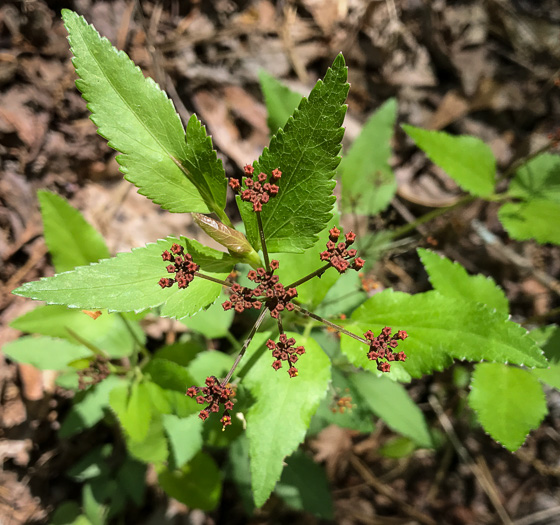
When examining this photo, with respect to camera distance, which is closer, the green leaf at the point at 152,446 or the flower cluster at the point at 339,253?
the flower cluster at the point at 339,253

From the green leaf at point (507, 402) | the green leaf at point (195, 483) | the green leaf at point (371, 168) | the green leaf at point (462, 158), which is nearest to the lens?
the green leaf at point (507, 402)

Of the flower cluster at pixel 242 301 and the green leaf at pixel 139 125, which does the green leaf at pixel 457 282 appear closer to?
the flower cluster at pixel 242 301

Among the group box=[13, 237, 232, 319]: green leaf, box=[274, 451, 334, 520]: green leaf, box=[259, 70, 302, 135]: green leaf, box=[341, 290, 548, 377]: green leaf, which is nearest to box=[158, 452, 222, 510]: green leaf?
box=[274, 451, 334, 520]: green leaf

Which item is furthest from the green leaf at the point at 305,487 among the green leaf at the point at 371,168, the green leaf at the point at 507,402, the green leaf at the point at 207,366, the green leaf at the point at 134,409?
the green leaf at the point at 371,168

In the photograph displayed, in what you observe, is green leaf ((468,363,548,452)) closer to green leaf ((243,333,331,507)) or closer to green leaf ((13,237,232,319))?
green leaf ((243,333,331,507))

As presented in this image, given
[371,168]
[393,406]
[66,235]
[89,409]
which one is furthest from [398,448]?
[66,235]

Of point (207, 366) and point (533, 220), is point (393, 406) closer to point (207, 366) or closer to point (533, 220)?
point (207, 366)

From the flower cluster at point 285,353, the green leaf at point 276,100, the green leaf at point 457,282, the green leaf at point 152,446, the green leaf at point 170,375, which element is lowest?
the green leaf at point 152,446
